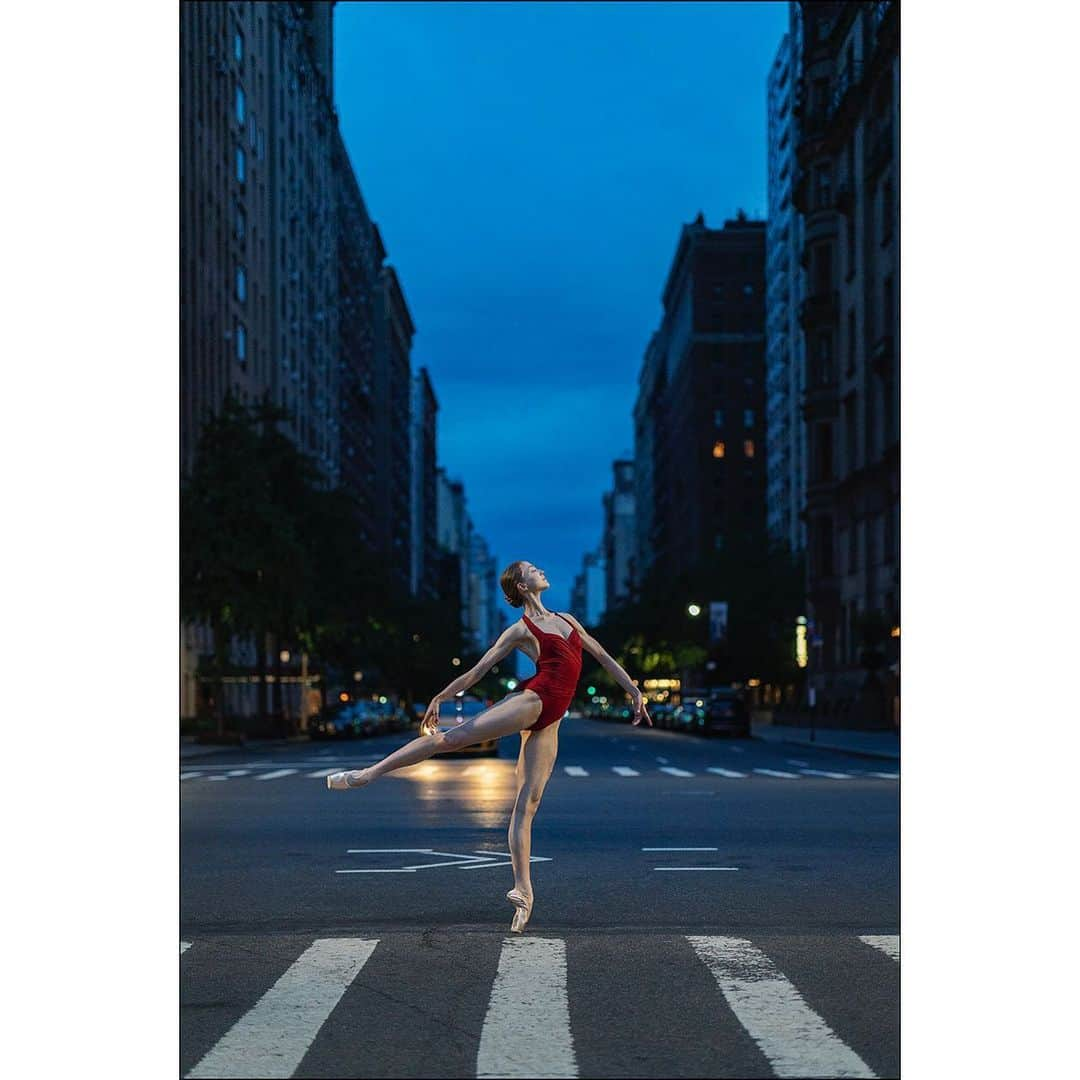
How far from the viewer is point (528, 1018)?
296 inches

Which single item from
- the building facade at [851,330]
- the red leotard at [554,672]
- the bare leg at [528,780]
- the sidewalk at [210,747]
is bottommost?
the sidewalk at [210,747]

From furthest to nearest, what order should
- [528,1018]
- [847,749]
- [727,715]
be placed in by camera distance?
[727,715] < [847,749] < [528,1018]

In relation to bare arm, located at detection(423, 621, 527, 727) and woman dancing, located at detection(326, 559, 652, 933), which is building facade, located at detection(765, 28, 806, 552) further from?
bare arm, located at detection(423, 621, 527, 727)

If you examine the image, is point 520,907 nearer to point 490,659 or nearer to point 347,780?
point 347,780

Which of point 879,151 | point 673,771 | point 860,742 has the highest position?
point 879,151

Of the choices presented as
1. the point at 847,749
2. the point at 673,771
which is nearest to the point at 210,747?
the point at 847,749

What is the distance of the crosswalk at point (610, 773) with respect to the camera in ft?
101

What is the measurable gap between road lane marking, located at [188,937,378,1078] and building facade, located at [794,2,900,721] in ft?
179

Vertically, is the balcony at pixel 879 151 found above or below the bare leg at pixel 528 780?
above

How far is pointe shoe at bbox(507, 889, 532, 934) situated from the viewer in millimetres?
9984

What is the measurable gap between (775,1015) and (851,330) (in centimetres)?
6920

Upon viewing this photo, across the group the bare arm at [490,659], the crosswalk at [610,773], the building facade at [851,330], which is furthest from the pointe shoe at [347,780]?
the building facade at [851,330]

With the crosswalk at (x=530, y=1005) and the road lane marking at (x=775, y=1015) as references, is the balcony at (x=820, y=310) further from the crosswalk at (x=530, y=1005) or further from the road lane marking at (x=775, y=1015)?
the road lane marking at (x=775, y=1015)
